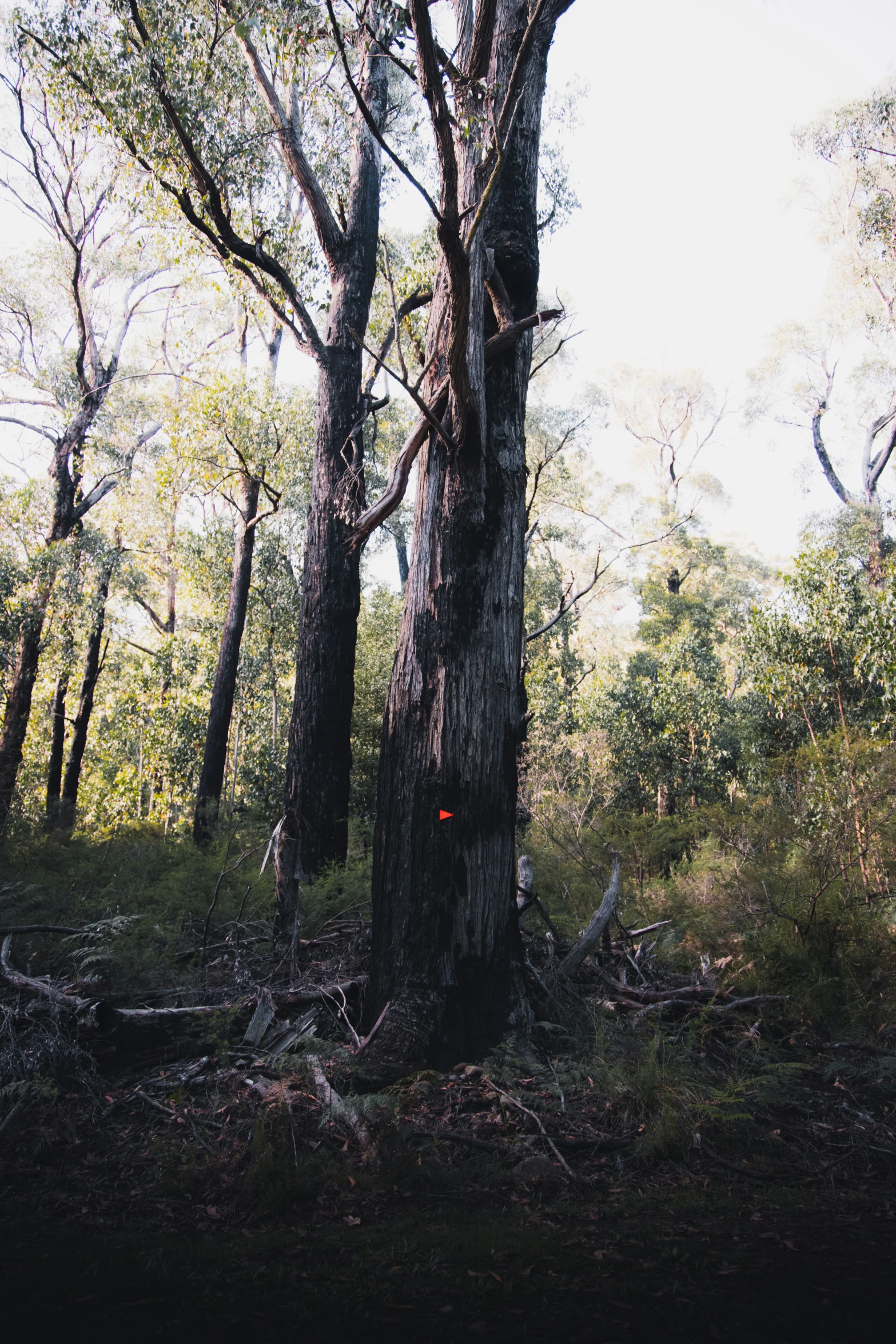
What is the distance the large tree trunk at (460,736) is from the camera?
3582 millimetres

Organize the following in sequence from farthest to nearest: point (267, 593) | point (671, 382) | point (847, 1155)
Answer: point (671, 382) < point (267, 593) < point (847, 1155)

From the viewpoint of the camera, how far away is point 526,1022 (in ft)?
12.3

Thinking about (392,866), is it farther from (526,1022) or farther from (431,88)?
(431,88)

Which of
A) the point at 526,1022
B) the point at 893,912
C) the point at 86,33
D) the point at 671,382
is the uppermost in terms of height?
the point at 671,382

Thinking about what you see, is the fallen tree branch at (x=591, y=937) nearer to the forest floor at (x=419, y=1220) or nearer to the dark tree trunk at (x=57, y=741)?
the forest floor at (x=419, y=1220)

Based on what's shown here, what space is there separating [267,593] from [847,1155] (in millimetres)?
15148

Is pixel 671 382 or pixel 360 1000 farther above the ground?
pixel 671 382

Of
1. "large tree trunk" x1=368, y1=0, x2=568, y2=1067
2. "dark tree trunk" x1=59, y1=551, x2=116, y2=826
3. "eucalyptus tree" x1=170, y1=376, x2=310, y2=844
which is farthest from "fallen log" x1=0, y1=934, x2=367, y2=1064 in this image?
"dark tree trunk" x1=59, y1=551, x2=116, y2=826

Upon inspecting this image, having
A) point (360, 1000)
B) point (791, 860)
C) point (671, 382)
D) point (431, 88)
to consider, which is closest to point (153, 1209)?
point (360, 1000)

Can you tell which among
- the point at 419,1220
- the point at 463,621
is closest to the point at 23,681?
Answer: the point at 463,621

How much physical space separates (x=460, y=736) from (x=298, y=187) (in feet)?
22.6

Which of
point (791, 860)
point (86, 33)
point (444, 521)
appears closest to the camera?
point (444, 521)

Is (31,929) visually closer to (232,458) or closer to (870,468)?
(232,458)

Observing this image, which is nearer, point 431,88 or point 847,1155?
point 847,1155
